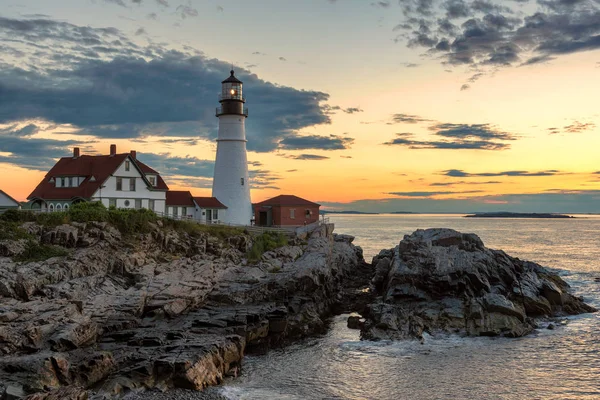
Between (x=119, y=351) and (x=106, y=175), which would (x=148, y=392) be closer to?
(x=119, y=351)

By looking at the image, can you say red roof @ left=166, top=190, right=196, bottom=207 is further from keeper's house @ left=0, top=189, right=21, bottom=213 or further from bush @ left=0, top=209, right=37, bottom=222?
bush @ left=0, top=209, right=37, bottom=222

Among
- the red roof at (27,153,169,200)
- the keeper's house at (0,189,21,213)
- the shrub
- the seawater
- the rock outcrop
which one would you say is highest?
the red roof at (27,153,169,200)

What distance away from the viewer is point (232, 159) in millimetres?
49156

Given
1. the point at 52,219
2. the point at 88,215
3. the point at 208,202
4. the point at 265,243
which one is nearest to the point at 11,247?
the point at 52,219

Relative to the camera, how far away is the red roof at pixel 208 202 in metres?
48.9

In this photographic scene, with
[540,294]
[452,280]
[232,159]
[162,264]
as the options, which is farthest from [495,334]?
[232,159]

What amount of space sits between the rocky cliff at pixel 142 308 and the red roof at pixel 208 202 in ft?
31.3

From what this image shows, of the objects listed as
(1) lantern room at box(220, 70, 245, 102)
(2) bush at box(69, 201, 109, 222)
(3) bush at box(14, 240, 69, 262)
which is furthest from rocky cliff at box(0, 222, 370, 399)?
(1) lantern room at box(220, 70, 245, 102)

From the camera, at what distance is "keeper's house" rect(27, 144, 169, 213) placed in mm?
43344

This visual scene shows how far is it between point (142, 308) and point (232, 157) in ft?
82.1

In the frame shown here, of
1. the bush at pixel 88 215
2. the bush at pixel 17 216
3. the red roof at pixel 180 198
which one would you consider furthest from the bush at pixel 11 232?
the red roof at pixel 180 198

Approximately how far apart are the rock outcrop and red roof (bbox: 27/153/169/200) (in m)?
24.0

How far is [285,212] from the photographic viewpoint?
53156 mm

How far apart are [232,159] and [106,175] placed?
37.6 ft
